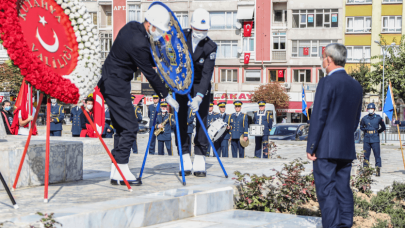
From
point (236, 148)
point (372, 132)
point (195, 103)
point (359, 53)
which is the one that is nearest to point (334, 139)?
point (195, 103)

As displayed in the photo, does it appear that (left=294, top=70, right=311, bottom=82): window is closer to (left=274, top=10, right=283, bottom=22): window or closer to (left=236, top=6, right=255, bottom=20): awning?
(left=274, top=10, right=283, bottom=22): window

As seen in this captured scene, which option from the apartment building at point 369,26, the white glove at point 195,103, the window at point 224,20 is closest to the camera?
the white glove at point 195,103

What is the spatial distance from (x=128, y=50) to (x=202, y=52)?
56.1 inches

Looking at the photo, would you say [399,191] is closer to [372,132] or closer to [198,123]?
[198,123]

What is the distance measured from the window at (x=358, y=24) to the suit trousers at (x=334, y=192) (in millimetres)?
46034

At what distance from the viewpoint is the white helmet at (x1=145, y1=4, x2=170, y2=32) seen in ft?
20.0

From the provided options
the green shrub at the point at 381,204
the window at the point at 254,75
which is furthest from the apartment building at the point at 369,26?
the green shrub at the point at 381,204

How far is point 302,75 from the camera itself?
4834 centimetres

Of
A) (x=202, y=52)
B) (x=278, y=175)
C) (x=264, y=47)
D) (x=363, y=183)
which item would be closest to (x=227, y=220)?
(x=278, y=175)

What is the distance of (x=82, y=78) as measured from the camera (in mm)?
5586

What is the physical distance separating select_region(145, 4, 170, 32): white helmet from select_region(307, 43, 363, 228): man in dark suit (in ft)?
7.01

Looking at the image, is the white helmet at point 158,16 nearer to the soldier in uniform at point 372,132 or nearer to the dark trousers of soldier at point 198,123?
the dark trousers of soldier at point 198,123

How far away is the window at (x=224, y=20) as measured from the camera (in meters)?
49.2

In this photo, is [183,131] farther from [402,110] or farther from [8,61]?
[402,110]
